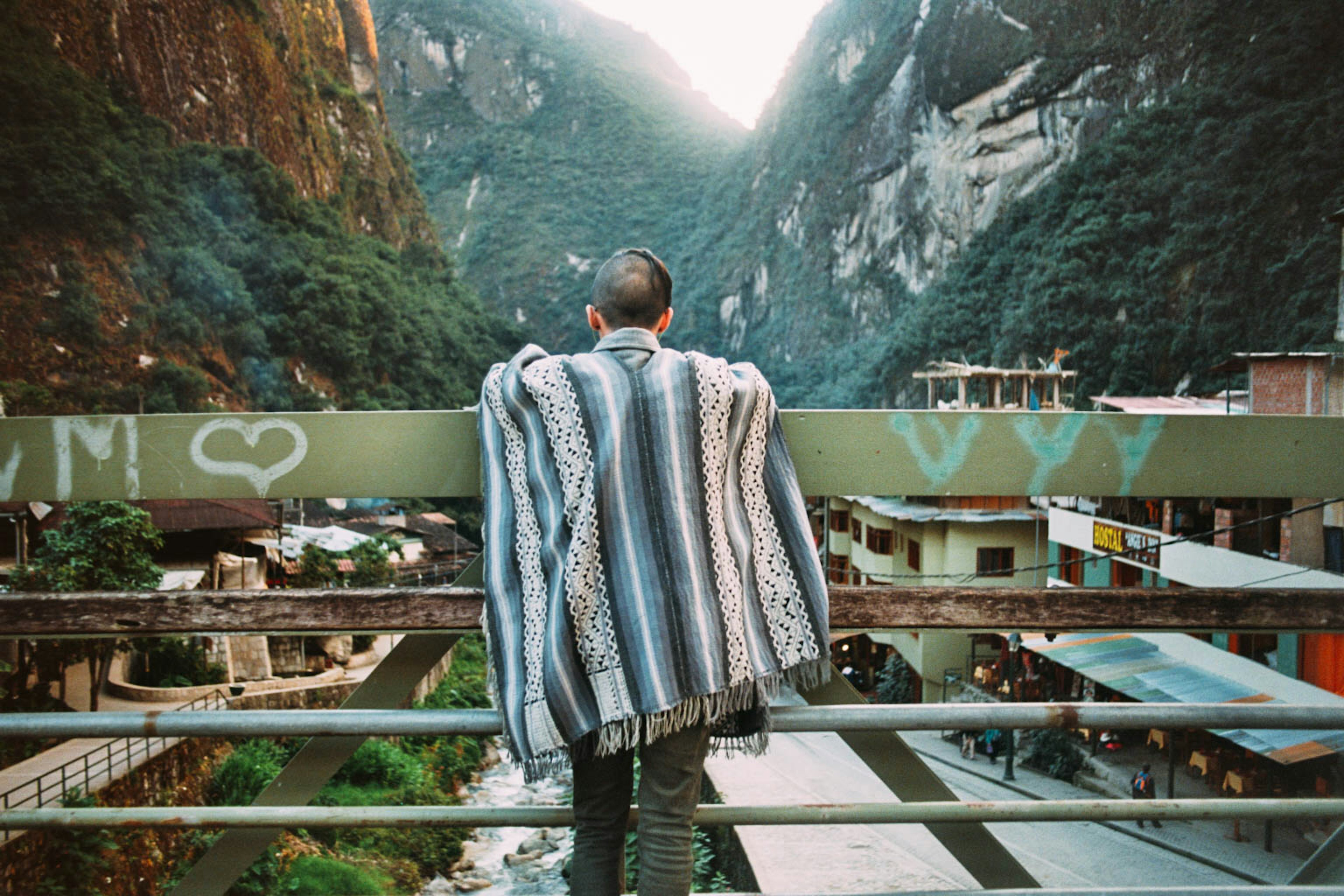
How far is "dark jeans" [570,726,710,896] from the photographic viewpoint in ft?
3.72

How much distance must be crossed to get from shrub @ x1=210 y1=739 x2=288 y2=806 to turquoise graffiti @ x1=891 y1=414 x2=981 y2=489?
926cm

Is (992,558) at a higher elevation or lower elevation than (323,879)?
higher

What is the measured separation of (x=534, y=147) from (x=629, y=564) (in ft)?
277

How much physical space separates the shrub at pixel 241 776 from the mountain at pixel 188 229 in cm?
1188

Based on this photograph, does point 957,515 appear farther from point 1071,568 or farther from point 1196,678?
point 1196,678

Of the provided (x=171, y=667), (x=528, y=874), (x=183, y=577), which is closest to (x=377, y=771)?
(x=528, y=874)

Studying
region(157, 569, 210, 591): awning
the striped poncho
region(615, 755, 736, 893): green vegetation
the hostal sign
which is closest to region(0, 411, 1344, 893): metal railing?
the striped poncho

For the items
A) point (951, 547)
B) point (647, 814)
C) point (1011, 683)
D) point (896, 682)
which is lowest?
point (896, 682)

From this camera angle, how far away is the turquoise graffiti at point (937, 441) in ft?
4.44

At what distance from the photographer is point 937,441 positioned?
136 centimetres

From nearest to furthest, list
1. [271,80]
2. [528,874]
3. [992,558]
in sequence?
[528,874]
[992,558]
[271,80]

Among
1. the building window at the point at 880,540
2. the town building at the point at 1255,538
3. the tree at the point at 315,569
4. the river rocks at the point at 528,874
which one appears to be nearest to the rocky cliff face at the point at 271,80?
the tree at the point at 315,569

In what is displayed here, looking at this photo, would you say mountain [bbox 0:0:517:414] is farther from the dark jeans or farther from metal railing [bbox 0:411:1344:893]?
the dark jeans

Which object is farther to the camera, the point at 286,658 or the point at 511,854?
the point at 286,658
